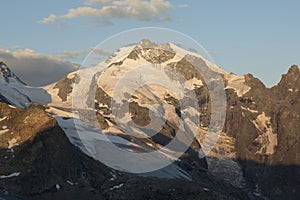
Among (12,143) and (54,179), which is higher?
(12,143)

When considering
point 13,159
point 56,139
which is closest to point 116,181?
point 56,139

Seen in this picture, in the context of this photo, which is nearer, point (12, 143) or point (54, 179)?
point (54, 179)

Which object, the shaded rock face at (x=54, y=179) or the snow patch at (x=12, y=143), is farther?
the snow patch at (x=12, y=143)

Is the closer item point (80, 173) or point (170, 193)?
point (170, 193)

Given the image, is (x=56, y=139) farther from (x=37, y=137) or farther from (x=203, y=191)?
(x=203, y=191)

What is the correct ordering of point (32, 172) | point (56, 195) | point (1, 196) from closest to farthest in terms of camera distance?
point (1, 196) < point (56, 195) < point (32, 172)

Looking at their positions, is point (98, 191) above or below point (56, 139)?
below

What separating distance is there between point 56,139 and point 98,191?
88.2 ft

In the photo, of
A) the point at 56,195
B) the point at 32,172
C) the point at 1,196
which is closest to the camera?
the point at 1,196

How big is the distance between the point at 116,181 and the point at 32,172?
32349 mm

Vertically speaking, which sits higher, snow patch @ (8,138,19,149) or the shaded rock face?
snow patch @ (8,138,19,149)

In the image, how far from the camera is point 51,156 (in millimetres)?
193500

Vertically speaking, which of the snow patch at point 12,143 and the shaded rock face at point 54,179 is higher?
the snow patch at point 12,143

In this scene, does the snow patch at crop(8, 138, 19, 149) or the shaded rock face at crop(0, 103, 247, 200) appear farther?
the snow patch at crop(8, 138, 19, 149)
